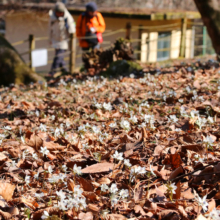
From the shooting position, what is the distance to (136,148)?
2650 mm

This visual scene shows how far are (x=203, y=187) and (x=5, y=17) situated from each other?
52.2ft

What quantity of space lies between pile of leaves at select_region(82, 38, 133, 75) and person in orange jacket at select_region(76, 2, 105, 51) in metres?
1.31

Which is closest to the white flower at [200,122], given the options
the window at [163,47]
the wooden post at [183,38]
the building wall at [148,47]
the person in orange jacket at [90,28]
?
the person in orange jacket at [90,28]

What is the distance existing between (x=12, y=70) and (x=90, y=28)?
3.23 m

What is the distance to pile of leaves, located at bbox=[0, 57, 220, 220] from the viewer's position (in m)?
1.93

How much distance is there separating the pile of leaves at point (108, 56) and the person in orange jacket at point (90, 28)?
1311 mm

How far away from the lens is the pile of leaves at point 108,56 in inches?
334

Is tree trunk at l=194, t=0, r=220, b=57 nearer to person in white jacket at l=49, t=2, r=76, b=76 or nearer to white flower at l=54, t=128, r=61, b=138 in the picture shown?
white flower at l=54, t=128, r=61, b=138

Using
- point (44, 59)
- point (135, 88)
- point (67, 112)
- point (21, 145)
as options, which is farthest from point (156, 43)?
point (21, 145)

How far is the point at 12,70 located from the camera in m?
7.51

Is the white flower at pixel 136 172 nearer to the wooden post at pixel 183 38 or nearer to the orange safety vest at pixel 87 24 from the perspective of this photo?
the orange safety vest at pixel 87 24

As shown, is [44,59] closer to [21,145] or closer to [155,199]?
[21,145]

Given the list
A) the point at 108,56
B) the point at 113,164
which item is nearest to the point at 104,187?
the point at 113,164

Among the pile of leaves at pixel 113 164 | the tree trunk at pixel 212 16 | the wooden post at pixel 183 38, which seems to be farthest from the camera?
the wooden post at pixel 183 38
